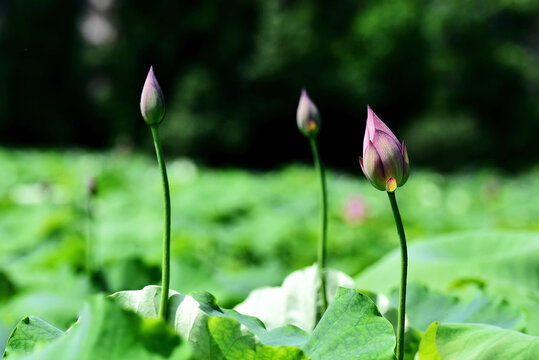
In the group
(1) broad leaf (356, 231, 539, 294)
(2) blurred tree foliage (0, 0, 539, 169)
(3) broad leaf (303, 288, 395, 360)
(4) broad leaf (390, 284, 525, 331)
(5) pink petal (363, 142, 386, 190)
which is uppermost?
(2) blurred tree foliage (0, 0, 539, 169)

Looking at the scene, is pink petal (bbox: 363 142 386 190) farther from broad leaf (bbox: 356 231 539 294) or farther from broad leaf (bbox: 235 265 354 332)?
broad leaf (bbox: 356 231 539 294)

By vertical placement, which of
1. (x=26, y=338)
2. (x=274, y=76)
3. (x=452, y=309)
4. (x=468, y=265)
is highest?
(x=274, y=76)

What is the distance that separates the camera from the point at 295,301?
0.61 m

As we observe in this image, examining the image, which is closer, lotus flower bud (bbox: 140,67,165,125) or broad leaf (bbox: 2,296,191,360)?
broad leaf (bbox: 2,296,191,360)

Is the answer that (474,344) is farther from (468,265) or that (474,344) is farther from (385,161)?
(468,265)

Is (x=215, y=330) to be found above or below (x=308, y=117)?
below

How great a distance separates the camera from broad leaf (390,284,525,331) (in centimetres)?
64

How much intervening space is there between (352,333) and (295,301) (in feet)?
0.54

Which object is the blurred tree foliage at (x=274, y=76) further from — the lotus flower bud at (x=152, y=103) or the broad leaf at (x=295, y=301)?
the lotus flower bud at (x=152, y=103)

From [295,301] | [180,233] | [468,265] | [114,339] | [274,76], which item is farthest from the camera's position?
[274,76]

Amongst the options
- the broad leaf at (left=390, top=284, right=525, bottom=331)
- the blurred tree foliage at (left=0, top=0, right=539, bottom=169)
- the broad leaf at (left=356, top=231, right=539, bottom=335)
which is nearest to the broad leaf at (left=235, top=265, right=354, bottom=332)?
the broad leaf at (left=390, top=284, right=525, bottom=331)

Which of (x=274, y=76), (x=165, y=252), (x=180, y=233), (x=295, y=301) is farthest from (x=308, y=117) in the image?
(x=274, y=76)

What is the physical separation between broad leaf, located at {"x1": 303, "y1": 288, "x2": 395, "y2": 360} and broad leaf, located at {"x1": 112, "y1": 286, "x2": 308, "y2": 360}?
0.8 inches

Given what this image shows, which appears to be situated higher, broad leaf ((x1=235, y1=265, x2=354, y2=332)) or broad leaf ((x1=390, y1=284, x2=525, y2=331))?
broad leaf ((x1=390, y1=284, x2=525, y2=331))
